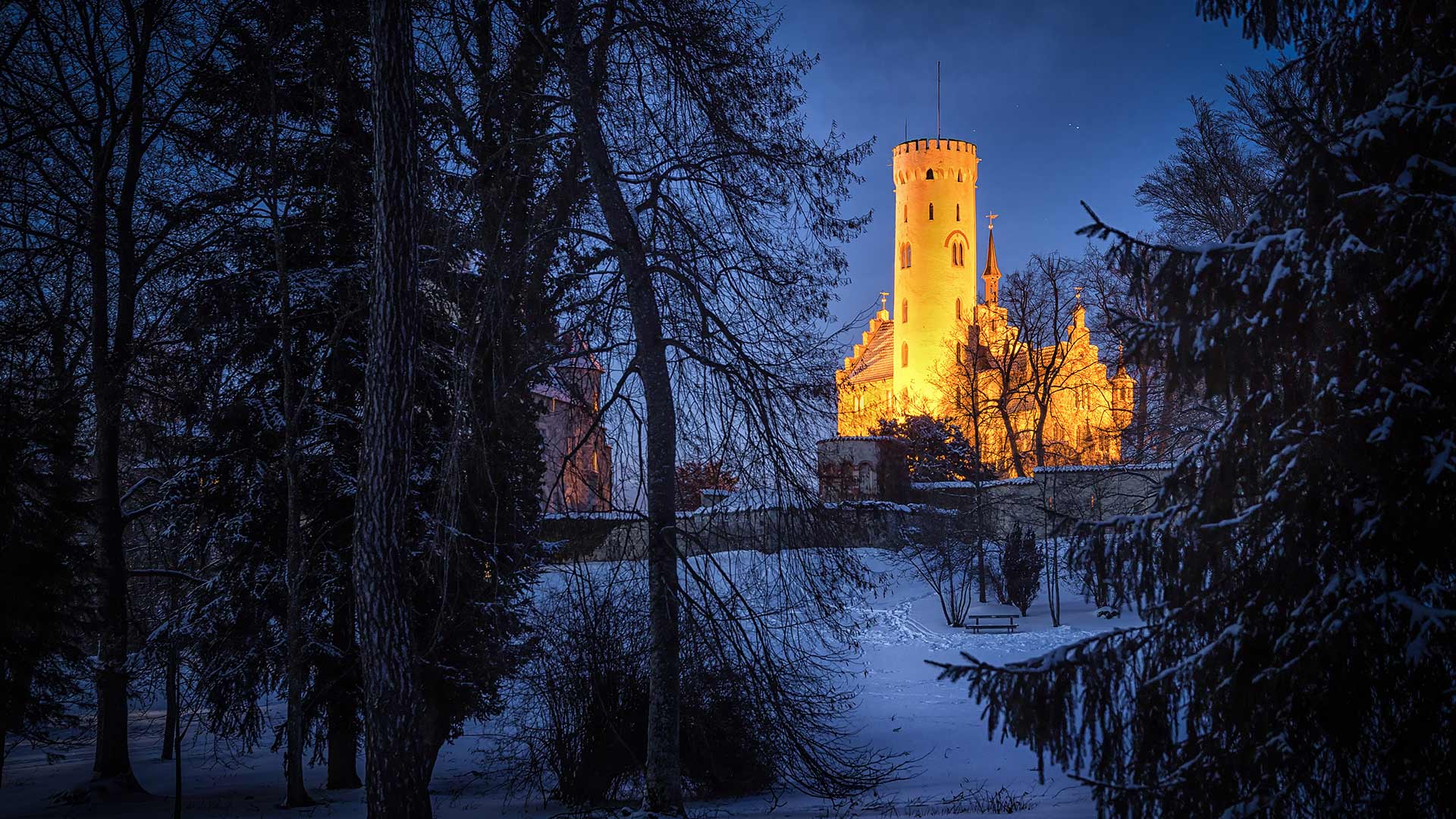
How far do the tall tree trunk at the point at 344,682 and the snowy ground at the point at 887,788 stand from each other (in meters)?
0.81

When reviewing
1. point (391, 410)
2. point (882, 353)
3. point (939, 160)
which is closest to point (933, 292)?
point (882, 353)

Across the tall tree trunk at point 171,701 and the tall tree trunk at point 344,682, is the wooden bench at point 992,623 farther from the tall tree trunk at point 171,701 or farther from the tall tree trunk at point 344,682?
the tall tree trunk at point 171,701

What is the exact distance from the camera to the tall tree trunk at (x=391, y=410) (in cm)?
813

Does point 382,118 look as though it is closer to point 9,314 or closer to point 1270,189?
point 1270,189

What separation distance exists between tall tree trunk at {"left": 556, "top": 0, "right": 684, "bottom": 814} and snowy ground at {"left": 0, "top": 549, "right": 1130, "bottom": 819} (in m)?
1.86

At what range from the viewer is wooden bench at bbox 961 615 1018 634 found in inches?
995

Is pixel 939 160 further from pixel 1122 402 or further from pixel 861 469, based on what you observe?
pixel 861 469

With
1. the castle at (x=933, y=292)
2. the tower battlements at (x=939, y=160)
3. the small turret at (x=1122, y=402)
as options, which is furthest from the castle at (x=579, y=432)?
the tower battlements at (x=939, y=160)

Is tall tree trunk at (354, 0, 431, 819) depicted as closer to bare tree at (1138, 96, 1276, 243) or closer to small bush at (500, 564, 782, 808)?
small bush at (500, 564, 782, 808)

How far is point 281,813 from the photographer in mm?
12383

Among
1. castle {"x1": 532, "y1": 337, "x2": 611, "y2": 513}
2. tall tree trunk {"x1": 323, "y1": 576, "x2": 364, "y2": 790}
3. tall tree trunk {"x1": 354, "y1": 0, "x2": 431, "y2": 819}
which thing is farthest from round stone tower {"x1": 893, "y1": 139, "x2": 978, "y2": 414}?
tall tree trunk {"x1": 354, "y1": 0, "x2": 431, "y2": 819}

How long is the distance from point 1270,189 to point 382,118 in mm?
6565

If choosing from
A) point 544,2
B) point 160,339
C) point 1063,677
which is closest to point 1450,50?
point 1063,677

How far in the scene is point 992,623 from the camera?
1030 inches
